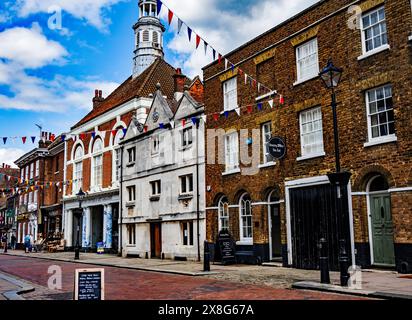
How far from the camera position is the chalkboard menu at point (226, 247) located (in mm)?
19628

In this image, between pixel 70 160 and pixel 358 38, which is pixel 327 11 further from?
pixel 70 160

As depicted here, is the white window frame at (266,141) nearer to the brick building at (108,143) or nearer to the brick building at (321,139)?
the brick building at (321,139)

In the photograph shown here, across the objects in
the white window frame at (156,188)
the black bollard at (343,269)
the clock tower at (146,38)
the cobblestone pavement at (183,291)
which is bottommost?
the cobblestone pavement at (183,291)

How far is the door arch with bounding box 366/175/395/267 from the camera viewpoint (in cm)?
1444

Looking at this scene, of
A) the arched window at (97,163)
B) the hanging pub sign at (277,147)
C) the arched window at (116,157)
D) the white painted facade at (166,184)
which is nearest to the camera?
the hanging pub sign at (277,147)

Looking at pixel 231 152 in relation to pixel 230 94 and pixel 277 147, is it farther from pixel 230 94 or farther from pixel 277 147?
pixel 277 147

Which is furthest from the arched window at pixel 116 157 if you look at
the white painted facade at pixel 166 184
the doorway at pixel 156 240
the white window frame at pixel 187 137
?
the white window frame at pixel 187 137

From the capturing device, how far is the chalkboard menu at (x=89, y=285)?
25.3 feet

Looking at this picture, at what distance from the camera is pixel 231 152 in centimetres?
2141

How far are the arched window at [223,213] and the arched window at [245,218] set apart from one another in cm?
109

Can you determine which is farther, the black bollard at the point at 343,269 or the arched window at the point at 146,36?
the arched window at the point at 146,36

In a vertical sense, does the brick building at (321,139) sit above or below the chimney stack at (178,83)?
below

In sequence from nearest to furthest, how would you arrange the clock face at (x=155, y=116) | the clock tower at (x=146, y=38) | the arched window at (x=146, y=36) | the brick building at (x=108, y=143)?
the clock face at (x=155, y=116) → the brick building at (x=108, y=143) → the clock tower at (x=146, y=38) → the arched window at (x=146, y=36)
